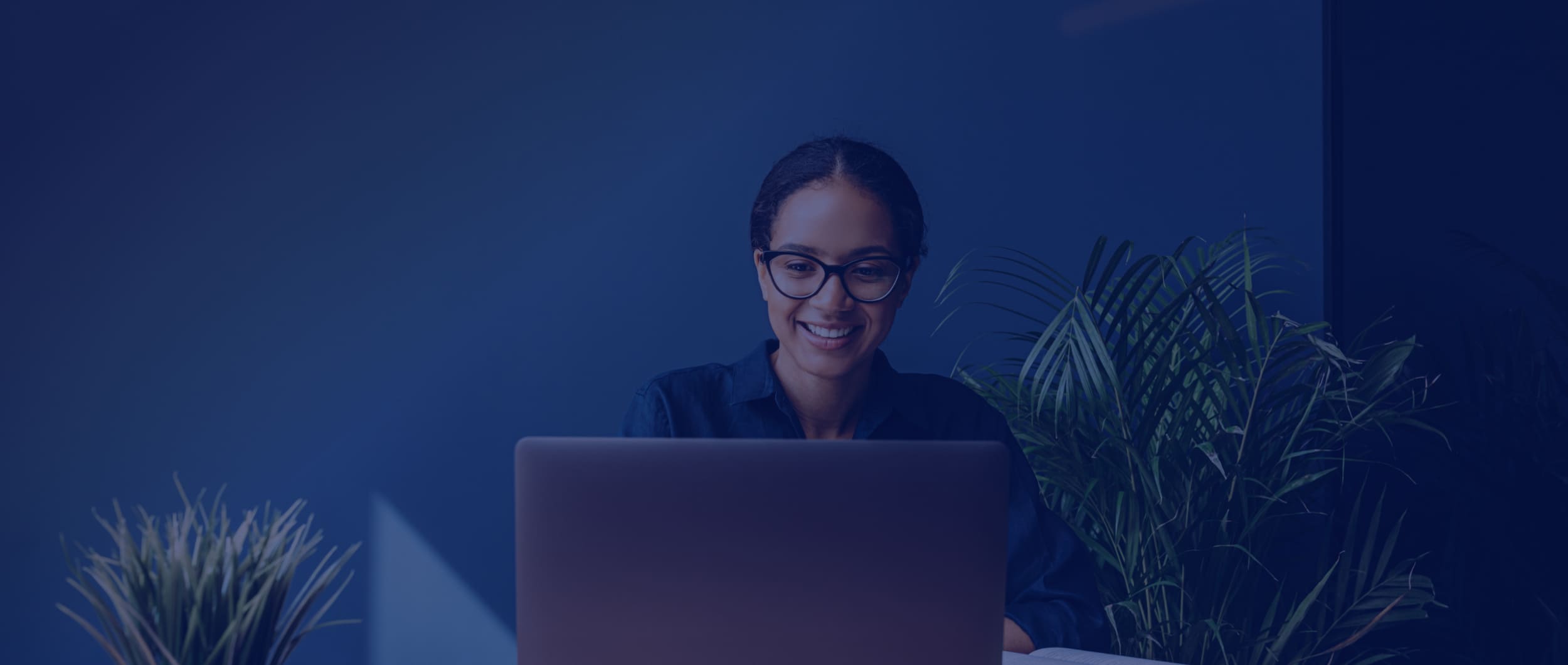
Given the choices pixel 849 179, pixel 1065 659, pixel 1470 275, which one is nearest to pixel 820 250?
pixel 849 179

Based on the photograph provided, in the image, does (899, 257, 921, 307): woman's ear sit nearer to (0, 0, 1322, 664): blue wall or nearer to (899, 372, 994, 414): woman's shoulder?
(899, 372, 994, 414): woman's shoulder

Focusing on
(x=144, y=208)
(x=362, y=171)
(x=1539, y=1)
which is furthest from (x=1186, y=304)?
(x=144, y=208)

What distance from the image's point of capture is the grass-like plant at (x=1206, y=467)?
5.54ft

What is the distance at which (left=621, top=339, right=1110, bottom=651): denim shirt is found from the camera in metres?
1.65

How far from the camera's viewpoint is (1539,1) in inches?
77.6

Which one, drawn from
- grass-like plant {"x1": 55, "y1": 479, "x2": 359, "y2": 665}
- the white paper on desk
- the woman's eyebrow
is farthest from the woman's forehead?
grass-like plant {"x1": 55, "y1": 479, "x2": 359, "y2": 665}

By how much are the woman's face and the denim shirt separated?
66mm

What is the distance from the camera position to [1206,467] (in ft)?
5.66

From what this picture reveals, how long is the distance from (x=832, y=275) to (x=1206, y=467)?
0.80m

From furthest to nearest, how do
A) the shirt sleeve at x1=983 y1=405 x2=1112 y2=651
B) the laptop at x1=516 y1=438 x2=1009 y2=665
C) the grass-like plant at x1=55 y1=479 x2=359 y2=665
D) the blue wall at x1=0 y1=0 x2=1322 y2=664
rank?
the blue wall at x1=0 y1=0 x2=1322 y2=664 < the shirt sleeve at x1=983 y1=405 x2=1112 y2=651 < the grass-like plant at x1=55 y1=479 x2=359 y2=665 < the laptop at x1=516 y1=438 x2=1009 y2=665

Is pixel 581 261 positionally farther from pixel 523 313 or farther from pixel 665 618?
pixel 665 618

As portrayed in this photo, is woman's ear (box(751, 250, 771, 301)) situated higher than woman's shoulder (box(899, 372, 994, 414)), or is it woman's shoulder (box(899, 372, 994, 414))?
woman's ear (box(751, 250, 771, 301))

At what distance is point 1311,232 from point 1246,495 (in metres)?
0.76

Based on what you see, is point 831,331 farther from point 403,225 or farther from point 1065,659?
point 403,225
